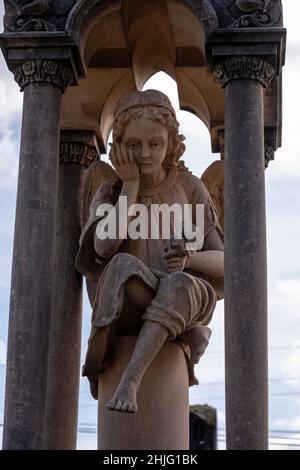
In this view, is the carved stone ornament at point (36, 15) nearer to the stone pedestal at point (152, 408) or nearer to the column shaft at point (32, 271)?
the column shaft at point (32, 271)

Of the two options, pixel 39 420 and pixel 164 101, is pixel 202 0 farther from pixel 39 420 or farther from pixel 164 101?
pixel 39 420

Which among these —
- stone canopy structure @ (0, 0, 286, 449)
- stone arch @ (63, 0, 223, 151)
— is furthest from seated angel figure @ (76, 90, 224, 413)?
stone arch @ (63, 0, 223, 151)

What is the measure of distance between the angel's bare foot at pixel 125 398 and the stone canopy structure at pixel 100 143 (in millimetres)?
842

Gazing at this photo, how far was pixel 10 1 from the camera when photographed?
659 inches

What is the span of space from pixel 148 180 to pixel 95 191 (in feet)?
3.39

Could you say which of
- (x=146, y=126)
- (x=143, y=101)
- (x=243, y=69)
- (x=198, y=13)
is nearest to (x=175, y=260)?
(x=146, y=126)

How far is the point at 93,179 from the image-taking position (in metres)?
18.0

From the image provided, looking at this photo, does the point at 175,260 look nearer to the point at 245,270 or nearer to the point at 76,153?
the point at 245,270

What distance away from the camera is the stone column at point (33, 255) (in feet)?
48.5

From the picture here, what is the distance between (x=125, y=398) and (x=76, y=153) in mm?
5043

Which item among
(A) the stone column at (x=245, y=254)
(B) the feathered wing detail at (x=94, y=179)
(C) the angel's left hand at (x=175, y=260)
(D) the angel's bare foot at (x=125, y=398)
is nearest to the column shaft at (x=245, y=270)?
(A) the stone column at (x=245, y=254)

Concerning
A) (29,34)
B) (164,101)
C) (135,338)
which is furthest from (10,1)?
(135,338)

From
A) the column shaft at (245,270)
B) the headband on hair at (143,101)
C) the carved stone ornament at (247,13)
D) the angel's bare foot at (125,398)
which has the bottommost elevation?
the angel's bare foot at (125,398)

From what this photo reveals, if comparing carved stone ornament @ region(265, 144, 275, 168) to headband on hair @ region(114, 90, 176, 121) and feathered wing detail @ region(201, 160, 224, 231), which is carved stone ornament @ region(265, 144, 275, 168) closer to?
feathered wing detail @ region(201, 160, 224, 231)
